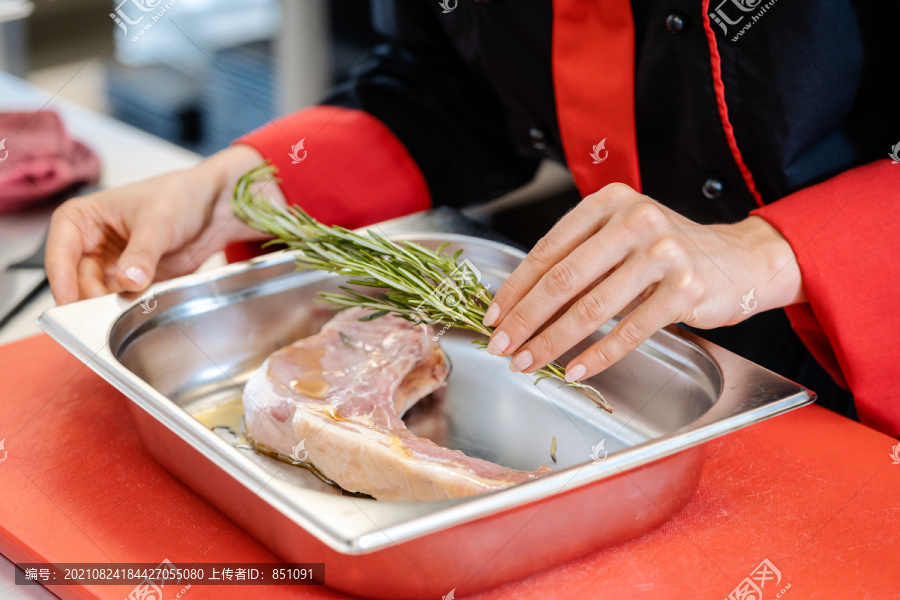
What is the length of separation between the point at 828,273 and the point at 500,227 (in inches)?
32.4

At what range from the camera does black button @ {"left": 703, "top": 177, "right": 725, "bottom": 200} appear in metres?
1.34

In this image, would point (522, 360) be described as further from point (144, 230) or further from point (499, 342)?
point (144, 230)

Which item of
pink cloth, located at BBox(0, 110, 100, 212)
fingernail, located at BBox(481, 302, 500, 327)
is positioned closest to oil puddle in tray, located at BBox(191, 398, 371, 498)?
fingernail, located at BBox(481, 302, 500, 327)

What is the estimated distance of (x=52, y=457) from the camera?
43.9 inches

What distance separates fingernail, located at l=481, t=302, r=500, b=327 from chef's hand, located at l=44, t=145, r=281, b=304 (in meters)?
0.52

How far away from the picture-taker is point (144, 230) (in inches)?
52.7

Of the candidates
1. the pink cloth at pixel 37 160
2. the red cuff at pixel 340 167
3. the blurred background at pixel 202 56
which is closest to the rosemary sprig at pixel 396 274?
the red cuff at pixel 340 167

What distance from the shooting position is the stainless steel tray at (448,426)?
815 millimetres

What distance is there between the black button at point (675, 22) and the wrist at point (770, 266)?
31 cm

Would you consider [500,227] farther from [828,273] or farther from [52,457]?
[52,457]

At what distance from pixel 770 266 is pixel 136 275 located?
89 cm

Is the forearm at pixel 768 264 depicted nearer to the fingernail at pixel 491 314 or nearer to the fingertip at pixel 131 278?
the fingernail at pixel 491 314

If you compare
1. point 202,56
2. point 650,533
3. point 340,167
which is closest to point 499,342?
point 650,533

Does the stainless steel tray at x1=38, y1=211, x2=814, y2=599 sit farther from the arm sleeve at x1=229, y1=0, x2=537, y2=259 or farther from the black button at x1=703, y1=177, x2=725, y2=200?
the black button at x1=703, y1=177, x2=725, y2=200
